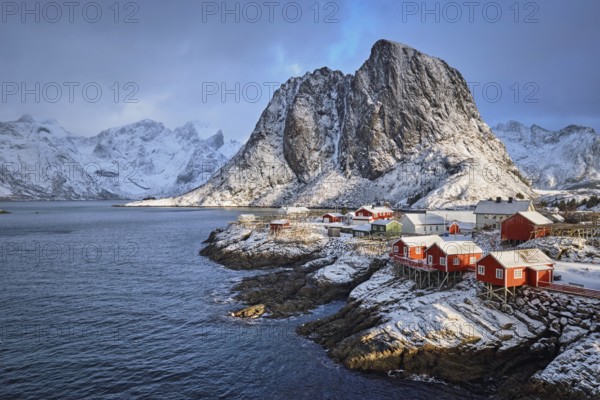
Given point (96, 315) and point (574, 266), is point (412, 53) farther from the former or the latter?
point (96, 315)

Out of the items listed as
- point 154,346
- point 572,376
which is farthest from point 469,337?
point 154,346

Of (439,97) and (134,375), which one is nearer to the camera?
(134,375)

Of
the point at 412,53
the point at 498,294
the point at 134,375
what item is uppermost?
the point at 412,53

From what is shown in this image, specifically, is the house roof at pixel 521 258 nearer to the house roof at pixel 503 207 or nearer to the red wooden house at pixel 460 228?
the red wooden house at pixel 460 228

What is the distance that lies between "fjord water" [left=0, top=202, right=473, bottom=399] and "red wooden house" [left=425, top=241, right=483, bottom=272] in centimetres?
1144

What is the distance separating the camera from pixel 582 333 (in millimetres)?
25781

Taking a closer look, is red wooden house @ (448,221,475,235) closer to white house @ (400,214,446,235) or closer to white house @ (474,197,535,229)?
white house @ (400,214,446,235)

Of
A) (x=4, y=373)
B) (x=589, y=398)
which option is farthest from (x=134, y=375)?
(x=589, y=398)

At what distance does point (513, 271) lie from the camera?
31.4 meters

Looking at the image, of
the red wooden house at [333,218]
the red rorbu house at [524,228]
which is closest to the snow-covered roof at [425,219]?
the red rorbu house at [524,228]

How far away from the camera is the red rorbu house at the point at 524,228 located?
48062 mm

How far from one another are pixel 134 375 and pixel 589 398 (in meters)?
26.6

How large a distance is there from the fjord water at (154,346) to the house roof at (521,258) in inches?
463

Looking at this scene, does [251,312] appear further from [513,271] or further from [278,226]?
[278,226]
